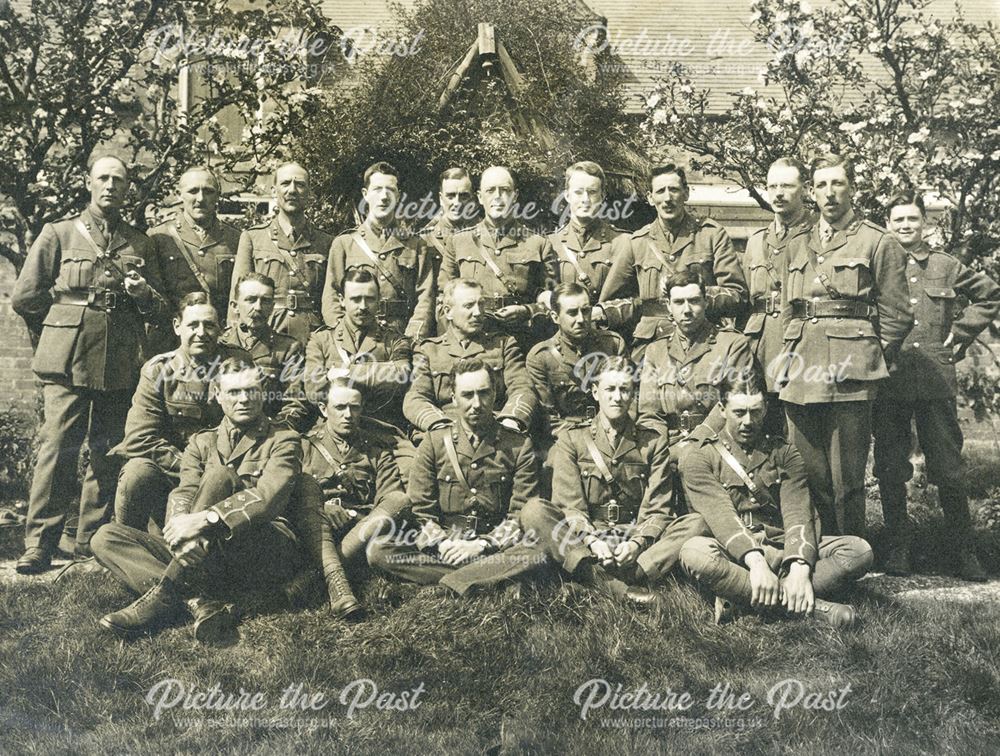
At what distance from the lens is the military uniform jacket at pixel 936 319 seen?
20.3 ft

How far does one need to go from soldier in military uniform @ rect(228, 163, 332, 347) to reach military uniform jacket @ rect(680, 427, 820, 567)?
2573mm

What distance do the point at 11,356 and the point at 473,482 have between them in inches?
393

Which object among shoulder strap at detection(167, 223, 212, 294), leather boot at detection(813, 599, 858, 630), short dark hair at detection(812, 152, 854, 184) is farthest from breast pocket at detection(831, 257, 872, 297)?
shoulder strap at detection(167, 223, 212, 294)

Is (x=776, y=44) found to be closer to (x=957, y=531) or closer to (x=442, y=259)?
(x=442, y=259)

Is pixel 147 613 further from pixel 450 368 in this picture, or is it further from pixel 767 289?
pixel 767 289

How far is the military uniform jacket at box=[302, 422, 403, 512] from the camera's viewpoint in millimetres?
5465

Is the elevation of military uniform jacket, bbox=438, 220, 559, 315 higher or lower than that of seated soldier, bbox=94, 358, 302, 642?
higher

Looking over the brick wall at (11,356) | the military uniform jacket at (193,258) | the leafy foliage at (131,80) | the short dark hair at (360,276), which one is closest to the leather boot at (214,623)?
the short dark hair at (360,276)

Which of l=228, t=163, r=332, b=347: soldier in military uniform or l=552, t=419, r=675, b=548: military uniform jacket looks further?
l=228, t=163, r=332, b=347: soldier in military uniform

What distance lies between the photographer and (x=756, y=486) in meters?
5.11

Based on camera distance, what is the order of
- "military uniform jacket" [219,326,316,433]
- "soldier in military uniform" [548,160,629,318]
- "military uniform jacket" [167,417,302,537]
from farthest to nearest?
"soldier in military uniform" [548,160,629,318] → "military uniform jacket" [219,326,316,433] → "military uniform jacket" [167,417,302,537]

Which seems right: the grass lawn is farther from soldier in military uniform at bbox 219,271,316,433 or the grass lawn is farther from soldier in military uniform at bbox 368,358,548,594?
soldier in military uniform at bbox 219,271,316,433

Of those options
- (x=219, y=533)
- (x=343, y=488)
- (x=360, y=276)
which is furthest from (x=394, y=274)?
(x=219, y=533)

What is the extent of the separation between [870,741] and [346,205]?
700 cm
